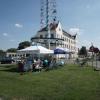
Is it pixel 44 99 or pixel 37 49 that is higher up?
pixel 37 49

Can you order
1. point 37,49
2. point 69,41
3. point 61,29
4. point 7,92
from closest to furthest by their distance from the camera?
point 7,92 < point 37,49 < point 61,29 < point 69,41

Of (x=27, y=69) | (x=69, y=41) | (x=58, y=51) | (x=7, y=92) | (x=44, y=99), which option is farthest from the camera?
(x=69, y=41)

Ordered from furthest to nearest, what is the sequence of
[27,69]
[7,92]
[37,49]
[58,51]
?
[58,51] → [37,49] → [27,69] → [7,92]

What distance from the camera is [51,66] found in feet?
96.6

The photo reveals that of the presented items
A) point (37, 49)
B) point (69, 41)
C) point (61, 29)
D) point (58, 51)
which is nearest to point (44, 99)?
point (37, 49)

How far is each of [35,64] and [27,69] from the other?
1007 mm

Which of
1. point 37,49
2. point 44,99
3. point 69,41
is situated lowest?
point 44,99

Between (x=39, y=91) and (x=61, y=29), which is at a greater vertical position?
(x=61, y=29)

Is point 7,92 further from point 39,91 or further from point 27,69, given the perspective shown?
point 27,69

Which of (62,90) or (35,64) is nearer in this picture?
(62,90)

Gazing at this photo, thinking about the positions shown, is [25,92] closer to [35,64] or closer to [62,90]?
[62,90]

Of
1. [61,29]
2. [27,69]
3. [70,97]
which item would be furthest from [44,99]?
[61,29]

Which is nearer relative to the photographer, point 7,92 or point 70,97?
point 70,97

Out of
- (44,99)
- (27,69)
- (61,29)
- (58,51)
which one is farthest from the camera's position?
(61,29)
